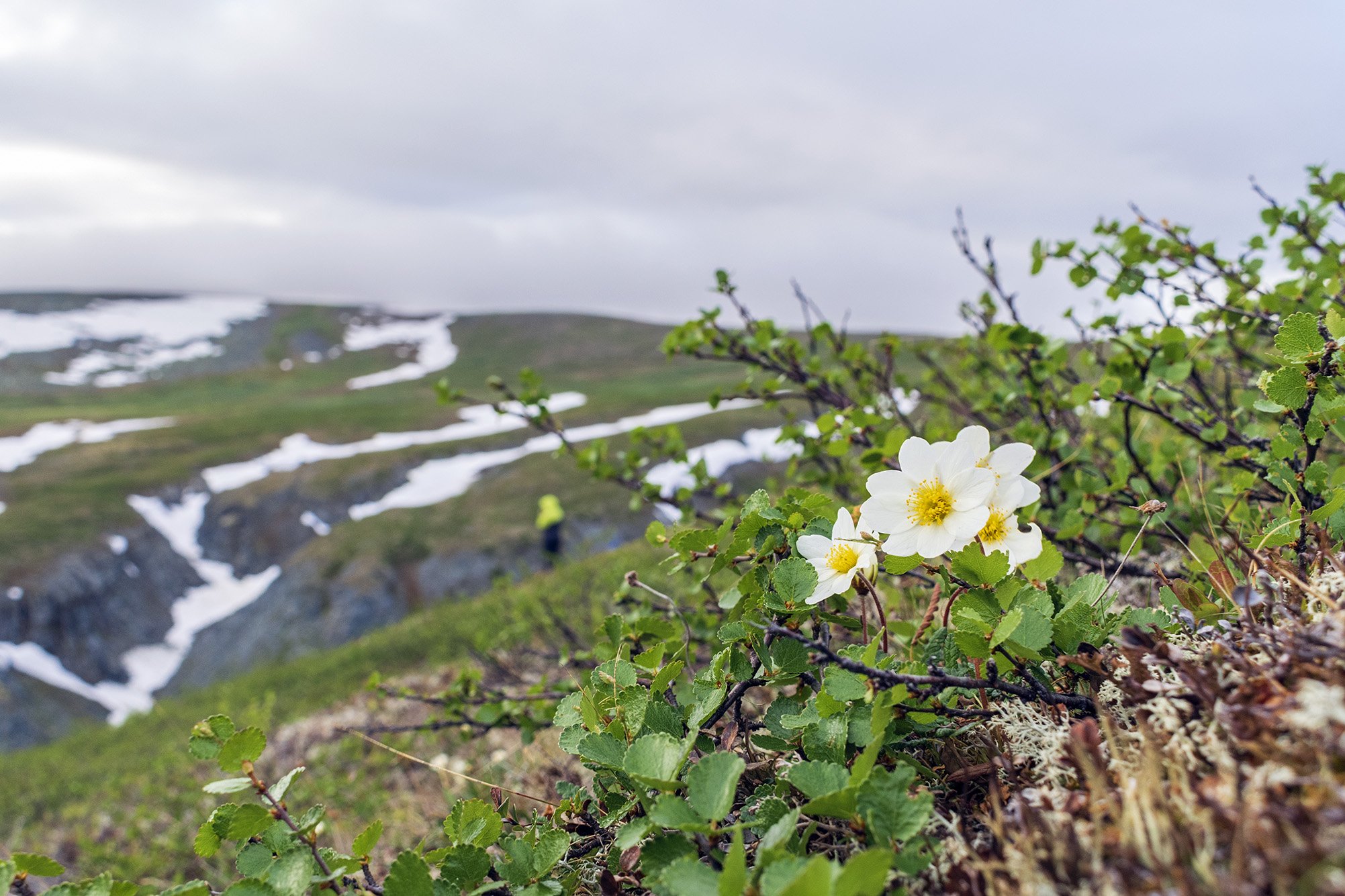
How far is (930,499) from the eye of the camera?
1233 millimetres

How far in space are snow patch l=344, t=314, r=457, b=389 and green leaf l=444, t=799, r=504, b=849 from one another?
258 feet

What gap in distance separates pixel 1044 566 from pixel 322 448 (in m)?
46.5

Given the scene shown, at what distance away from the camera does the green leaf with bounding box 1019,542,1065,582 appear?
127cm

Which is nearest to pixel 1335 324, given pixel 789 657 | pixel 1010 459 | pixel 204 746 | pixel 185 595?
pixel 1010 459

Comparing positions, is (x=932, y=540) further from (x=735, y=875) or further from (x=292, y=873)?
(x=292, y=873)

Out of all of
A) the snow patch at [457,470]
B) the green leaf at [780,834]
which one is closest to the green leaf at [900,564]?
the green leaf at [780,834]

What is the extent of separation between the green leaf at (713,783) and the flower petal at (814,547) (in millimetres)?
378

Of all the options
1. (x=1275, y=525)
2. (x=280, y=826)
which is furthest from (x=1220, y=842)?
(x=280, y=826)

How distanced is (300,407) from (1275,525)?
64375 millimetres

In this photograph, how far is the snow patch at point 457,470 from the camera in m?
33.4

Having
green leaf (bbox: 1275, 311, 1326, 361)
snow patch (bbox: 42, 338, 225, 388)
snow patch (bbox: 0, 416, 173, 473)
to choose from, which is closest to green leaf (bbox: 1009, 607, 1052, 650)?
green leaf (bbox: 1275, 311, 1326, 361)

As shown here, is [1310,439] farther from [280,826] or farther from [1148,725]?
[280,826]

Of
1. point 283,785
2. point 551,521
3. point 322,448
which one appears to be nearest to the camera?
point 283,785

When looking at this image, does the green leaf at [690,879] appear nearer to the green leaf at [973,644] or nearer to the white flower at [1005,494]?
the green leaf at [973,644]
